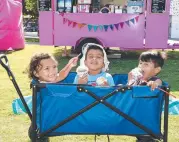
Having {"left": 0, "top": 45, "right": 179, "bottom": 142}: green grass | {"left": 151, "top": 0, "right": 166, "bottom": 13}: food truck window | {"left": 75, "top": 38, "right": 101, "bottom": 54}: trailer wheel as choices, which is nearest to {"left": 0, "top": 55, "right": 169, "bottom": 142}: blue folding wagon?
{"left": 0, "top": 45, "right": 179, "bottom": 142}: green grass

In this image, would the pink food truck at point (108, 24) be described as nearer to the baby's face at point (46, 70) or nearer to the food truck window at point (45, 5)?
the food truck window at point (45, 5)

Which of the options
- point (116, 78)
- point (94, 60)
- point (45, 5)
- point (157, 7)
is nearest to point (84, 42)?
point (45, 5)

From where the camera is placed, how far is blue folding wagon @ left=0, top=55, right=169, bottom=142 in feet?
8.34

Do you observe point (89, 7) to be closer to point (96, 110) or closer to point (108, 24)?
point (108, 24)

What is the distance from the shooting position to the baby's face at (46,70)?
3.21m

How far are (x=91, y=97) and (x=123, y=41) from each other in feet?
21.1

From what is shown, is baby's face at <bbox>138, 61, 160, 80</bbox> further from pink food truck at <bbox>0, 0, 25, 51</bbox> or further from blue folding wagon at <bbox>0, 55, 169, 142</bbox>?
pink food truck at <bbox>0, 0, 25, 51</bbox>

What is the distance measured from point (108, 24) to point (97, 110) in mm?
6289

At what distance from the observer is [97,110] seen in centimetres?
269

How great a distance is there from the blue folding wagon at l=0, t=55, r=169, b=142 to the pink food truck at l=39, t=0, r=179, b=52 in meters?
6.19

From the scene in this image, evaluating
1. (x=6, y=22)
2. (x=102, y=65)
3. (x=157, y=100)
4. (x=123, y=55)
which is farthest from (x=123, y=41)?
(x=157, y=100)

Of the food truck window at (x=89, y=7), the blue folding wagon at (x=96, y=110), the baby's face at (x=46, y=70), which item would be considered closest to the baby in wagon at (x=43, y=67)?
the baby's face at (x=46, y=70)

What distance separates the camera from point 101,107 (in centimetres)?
268

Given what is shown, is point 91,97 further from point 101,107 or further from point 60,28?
point 60,28
